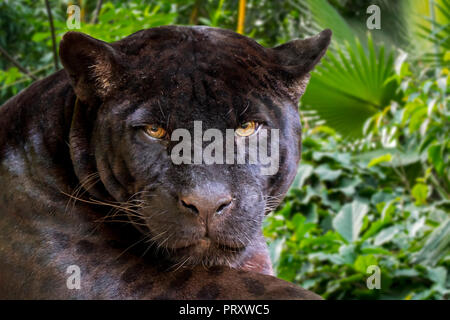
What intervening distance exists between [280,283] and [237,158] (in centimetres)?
47

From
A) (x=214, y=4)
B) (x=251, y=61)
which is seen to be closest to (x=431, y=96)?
(x=214, y=4)

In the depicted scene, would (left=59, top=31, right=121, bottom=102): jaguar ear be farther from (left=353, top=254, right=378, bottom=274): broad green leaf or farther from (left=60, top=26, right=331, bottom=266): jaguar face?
(left=353, top=254, right=378, bottom=274): broad green leaf

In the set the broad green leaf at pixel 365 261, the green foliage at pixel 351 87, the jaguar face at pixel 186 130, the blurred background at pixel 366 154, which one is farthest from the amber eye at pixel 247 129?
the green foliage at pixel 351 87

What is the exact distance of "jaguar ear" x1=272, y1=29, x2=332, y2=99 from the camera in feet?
8.44

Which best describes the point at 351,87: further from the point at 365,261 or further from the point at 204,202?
the point at 204,202

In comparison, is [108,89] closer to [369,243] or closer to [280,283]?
[280,283]

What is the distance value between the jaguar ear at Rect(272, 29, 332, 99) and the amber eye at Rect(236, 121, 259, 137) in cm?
34

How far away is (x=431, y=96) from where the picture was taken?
6.08 metres

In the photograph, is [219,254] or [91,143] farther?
[91,143]

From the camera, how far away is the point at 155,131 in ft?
7.32

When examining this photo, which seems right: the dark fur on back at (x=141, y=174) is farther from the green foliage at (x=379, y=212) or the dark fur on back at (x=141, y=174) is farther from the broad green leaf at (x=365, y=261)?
the green foliage at (x=379, y=212)

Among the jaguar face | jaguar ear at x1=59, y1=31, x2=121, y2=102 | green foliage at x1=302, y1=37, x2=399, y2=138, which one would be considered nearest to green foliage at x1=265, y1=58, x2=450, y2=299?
green foliage at x1=302, y1=37, x2=399, y2=138

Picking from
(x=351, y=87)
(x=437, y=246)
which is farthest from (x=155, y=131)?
(x=351, y=87)

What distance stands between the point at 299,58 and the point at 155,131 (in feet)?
2.51
